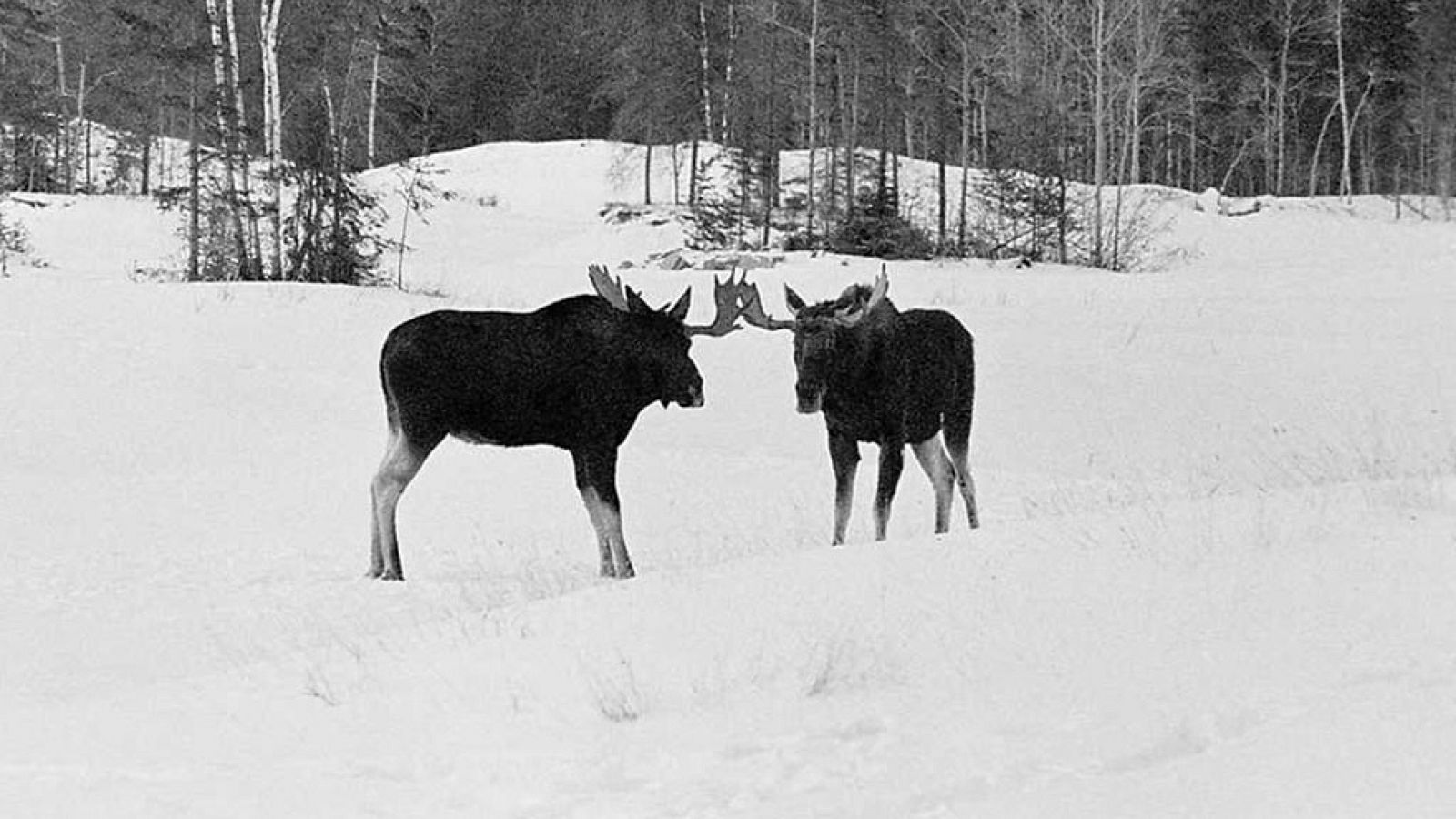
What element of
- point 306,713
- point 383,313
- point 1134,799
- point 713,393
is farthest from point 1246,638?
point 383,313

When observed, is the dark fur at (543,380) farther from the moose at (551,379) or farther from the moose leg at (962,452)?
the moose leg at (962,452)

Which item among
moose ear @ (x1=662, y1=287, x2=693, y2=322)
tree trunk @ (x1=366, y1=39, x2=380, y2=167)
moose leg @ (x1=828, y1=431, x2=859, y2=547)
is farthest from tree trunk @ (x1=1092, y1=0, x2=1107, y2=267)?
moose leg @ (x1=828, y1=431, x2=859, y2=547)

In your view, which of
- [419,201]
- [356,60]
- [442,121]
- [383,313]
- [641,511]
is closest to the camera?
[641,511]

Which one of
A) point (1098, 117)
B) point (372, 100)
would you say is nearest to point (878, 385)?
point (1098, 117)

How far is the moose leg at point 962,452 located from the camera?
10094 millimetres

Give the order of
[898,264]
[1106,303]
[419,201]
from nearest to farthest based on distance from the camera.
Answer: [1106,303] < [898,264] < [419,201]

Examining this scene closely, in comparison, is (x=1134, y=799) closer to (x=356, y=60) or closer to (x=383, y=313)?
(x=383, y=313)

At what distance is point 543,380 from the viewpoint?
9.12m

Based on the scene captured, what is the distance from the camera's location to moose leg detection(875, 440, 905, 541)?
889 centimetres

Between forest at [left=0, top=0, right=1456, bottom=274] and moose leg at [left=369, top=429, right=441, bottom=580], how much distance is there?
19.8m

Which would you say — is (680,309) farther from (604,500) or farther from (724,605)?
(724,605)

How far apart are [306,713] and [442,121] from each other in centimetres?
6155

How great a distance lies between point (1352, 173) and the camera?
65875mm

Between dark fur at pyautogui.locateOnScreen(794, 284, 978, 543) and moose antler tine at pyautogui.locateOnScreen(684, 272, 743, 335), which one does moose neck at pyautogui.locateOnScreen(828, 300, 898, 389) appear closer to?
dark fur at pyautogui.locateOnScreen(794, 284, 978, 543)
